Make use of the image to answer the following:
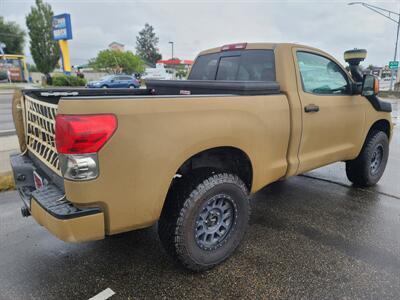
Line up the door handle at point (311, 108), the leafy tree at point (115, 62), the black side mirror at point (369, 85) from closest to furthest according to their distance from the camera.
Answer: the door handle at point (311, 108) → the black side mirror at point (369, 85) → the leafy tree at point (115, 62)

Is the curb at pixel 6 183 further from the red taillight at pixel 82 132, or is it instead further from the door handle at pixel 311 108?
the door handle at pixel 311 108

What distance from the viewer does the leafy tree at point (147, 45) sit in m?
96.2

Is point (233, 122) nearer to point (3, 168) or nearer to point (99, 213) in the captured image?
point (99, 213)

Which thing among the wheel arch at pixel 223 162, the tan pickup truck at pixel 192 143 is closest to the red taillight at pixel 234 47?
the tan pickup truck at pixel 192 143

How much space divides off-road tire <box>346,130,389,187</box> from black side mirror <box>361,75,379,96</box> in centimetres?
75

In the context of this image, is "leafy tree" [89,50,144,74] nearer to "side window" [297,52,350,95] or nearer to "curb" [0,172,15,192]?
"curb" [0,172,15,192]

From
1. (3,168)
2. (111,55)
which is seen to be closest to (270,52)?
(3,168)

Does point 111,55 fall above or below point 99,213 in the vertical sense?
above

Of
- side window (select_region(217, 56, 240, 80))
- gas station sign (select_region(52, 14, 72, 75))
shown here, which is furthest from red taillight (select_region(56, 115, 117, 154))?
gas station sign (select_region(52, 14, 72, 75))

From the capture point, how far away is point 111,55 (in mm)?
61188

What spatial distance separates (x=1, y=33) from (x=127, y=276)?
6702cm

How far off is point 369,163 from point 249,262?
266cm

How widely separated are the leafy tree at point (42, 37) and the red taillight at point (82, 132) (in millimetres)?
49744

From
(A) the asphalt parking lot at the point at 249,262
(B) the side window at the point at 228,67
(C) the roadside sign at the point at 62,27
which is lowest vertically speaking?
(A) the asphalt parking lot at the point at 249,262
